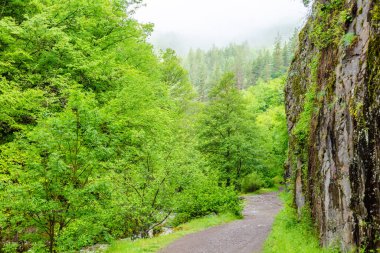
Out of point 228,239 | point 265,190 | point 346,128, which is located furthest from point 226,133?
point 346,128

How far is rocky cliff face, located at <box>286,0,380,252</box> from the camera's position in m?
5.35

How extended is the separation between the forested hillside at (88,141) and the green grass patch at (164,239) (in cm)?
59

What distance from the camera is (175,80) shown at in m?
37.1

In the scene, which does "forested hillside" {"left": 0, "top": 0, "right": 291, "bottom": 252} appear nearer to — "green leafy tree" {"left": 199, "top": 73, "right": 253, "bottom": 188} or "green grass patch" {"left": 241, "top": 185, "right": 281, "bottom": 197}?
"green leafy tree" {"left": 199, "top": 73, "right": 253, "bottom": 188}

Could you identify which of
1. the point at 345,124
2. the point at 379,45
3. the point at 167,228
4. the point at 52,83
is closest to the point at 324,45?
the point at 345,124

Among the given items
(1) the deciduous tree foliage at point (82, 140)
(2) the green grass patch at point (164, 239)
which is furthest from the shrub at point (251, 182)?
(2) the green grass patch at point (164, 239)

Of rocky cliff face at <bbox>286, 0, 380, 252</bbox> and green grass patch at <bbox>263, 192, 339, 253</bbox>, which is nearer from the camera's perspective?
rocky cliff face at <bbox>286, 0, 380, 252</bbox>

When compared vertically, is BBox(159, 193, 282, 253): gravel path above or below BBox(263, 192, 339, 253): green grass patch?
below

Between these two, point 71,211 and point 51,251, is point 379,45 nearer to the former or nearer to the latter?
point 71,211

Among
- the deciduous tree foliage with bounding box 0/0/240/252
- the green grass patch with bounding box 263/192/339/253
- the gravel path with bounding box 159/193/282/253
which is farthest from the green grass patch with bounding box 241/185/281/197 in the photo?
the green grass patch with bounding box 263/192/339/253

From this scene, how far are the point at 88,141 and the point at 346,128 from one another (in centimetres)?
745

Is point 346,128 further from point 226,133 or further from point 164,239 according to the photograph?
point 226,133

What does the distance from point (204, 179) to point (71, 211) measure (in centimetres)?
968

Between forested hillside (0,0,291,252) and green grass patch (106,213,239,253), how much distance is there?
59 centimetres
